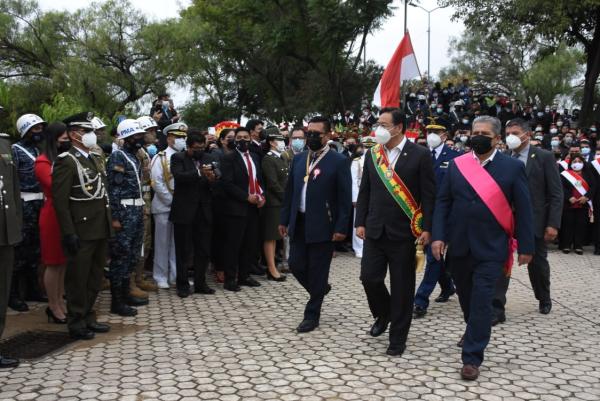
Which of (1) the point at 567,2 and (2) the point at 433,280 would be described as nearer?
(2) the point at 433,280

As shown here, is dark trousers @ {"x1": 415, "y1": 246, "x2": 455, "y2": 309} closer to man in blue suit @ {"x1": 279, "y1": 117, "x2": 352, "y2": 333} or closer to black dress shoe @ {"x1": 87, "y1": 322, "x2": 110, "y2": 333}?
man in blue suit @ {"x1": 279, "y1": 117, "x2": 352, "y2": 333}

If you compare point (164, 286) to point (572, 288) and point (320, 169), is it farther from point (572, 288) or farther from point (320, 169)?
point (572, 288)

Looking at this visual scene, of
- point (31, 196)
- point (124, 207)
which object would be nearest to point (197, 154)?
point (124, 207)

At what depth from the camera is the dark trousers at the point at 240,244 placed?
8.16 metres

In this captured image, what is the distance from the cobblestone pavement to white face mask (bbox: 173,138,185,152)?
1804 mm

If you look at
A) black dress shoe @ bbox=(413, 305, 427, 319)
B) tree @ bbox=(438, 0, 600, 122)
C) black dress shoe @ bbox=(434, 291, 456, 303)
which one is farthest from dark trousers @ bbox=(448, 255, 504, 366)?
tree @ bbox=(438, 0, 600, 122)

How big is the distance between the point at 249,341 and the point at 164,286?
2633mm

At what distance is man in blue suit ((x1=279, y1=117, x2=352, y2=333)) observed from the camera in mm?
6219

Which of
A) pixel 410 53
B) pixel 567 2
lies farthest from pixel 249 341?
pixel 567 2

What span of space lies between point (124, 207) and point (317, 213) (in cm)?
199

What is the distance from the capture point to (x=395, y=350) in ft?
18.0

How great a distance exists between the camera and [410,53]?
1178 centimetres

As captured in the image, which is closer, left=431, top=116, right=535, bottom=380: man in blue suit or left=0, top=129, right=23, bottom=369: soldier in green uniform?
left=431, top=116, right=535, bottom=380: man in blue suit

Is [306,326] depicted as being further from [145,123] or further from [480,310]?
[145,123]
